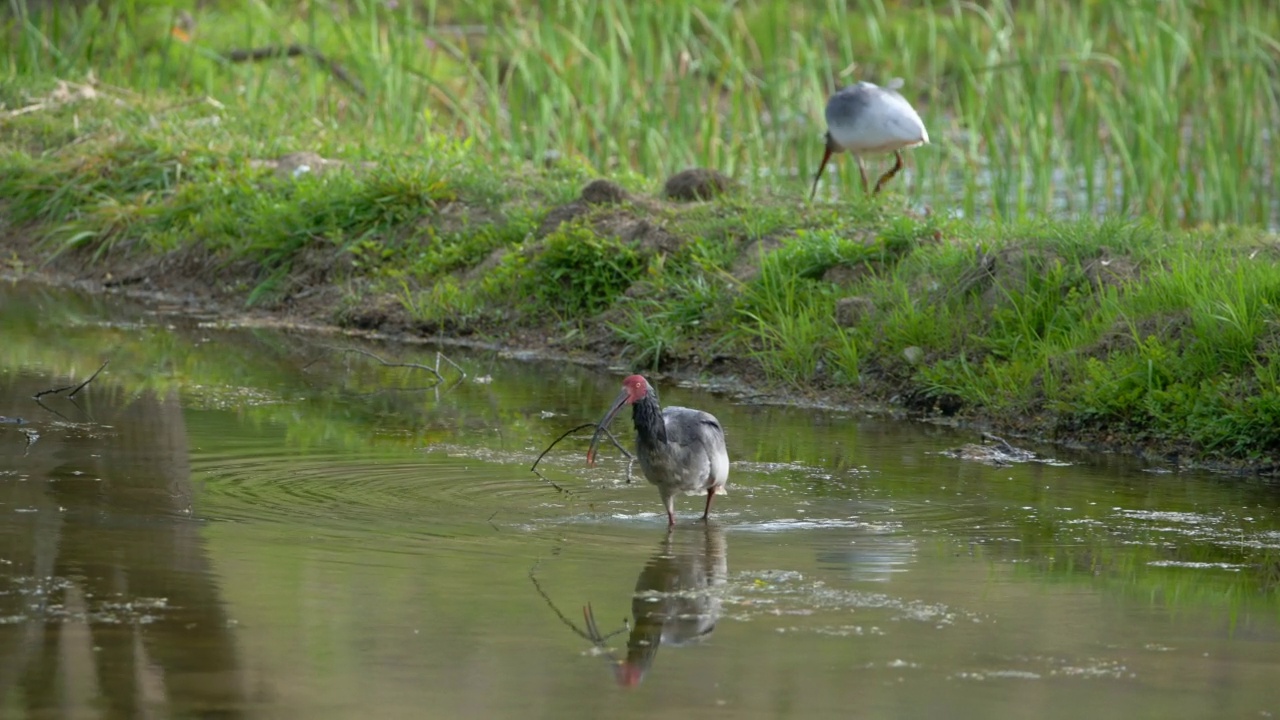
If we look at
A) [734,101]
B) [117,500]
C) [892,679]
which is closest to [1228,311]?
[892,679]

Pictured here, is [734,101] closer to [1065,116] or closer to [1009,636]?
[1065,116]

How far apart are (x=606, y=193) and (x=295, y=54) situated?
656cm

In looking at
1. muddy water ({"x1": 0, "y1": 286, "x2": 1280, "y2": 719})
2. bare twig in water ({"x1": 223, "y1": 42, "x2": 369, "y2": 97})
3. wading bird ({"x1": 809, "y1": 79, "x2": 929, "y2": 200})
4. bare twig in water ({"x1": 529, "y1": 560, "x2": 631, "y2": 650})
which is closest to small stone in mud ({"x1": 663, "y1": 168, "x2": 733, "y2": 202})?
wading bird ({"x1": 809, "y1": 79, "x2": 929, "y2": 200})

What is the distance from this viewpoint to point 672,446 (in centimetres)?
647

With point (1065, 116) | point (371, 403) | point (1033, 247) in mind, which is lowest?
point (371, 403)

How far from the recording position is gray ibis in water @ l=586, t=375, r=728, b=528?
255 inches

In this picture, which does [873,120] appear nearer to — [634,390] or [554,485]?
[554,485]

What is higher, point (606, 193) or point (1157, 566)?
point (606, 193)

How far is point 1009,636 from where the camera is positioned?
526 centimetres

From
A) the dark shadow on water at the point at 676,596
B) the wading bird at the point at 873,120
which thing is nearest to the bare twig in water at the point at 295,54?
the wading bird at the point at 873,120

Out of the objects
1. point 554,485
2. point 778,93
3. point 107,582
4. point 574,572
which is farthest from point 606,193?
point 107,582

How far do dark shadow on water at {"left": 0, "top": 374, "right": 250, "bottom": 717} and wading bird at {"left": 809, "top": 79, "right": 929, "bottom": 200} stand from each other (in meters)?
4.65

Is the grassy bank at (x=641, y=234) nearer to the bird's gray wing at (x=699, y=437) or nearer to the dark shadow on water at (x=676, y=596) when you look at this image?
the bird's gray wing at (x=699, y=437)

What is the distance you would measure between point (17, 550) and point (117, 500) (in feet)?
2.63
